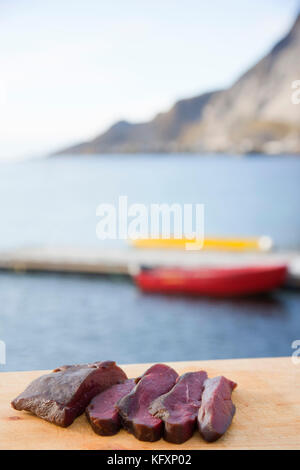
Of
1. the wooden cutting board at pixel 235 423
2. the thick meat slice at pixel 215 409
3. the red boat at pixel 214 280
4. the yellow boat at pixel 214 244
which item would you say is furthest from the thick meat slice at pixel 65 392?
the yellow boat at pixel 214 244

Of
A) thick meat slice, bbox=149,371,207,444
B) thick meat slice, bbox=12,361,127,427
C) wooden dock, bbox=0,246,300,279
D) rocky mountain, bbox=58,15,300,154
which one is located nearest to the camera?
thick meat slice, bbox=149,371,207,444

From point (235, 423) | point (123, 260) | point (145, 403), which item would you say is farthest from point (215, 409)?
point (123, 260)

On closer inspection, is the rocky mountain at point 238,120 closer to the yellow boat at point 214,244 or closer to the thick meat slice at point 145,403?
the yellow boat at point 214,244

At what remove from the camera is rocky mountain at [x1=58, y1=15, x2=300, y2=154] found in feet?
201

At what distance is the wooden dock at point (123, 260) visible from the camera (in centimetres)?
1387

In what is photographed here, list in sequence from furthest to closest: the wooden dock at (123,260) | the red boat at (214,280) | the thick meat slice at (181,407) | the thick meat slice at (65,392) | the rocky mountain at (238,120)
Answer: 1. the rocky mountain at (238,120)
2. the wooden dock at (123,260)
3. the red boat at (214,280)
4. the thick meat slice at (65,392)
5. the thick meat slice at (181,407)

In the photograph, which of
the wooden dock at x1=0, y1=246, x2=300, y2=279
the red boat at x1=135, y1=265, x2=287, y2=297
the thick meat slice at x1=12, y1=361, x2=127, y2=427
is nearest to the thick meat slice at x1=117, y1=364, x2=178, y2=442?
the thick meat slice at x1=12, y1=361, x2=127, y2=427

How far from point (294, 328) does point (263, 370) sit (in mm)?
10416

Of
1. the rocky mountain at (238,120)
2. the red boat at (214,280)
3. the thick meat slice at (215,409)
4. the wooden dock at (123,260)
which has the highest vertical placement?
the rocky mountain at (238,120)

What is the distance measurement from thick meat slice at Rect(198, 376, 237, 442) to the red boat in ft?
36.6

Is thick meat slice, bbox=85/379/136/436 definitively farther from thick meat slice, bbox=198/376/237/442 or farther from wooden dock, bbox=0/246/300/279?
wooden dock, bbox=0/246/300/279

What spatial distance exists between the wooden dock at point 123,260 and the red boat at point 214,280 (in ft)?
1.04

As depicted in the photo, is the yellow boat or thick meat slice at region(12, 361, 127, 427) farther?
the yellow boat

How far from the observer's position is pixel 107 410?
1631mm
